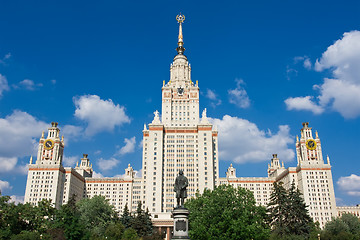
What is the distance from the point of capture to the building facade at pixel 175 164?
458 feet

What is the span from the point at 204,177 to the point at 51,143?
71566mm

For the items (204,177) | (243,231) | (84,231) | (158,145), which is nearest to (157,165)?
(158,145)

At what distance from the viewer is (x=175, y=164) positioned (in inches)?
5812

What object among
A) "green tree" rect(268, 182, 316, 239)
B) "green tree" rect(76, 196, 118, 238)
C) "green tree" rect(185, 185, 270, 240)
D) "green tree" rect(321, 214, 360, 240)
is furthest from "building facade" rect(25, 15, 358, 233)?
"green tree" rect(185, 185, 270, 240)

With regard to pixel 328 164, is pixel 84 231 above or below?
below

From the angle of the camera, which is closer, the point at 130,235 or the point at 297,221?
the point at 297,221

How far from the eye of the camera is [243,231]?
56.6 metres

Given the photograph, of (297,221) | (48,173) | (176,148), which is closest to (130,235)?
(297,221)

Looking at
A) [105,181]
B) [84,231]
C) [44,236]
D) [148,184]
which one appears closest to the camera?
[44,236]

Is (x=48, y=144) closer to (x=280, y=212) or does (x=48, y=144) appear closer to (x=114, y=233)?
(x=114, y=233)

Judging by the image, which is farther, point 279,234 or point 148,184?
point 148,184

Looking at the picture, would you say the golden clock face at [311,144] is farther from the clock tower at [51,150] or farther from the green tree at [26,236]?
the green tree at [26,236]

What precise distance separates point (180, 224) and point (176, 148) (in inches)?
4519

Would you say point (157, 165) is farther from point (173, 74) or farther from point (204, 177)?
point (173, 74)
